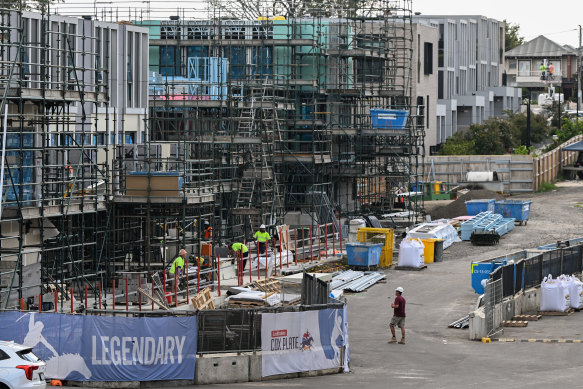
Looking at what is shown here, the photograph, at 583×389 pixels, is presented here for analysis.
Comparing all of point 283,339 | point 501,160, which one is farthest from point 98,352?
point 501,160

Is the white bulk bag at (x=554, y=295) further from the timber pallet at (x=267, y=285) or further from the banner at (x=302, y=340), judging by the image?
the banner at (x=302, y=340)

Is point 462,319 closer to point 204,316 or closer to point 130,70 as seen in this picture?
point 204,316

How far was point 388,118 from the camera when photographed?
5219cm

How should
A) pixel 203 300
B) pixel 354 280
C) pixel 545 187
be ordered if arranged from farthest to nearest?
1. pixel 545 187
2. pixel 354 280
3. pixel 203 300

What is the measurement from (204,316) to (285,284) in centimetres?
1313

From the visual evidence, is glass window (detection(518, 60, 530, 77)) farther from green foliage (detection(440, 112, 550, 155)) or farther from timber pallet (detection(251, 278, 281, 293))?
timber pallet (detection(251, 278, 281, 293))

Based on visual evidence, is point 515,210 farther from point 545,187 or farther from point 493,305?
point 493,305

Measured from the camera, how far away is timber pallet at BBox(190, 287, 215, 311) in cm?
3012

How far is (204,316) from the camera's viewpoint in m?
21.8

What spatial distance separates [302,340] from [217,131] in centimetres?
2435

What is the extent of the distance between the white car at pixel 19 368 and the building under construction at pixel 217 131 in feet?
38.3

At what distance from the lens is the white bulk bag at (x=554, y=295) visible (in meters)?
31.3

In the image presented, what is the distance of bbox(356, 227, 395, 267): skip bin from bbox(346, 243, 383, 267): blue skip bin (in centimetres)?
95

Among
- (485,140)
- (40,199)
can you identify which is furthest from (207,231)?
(485,140)
